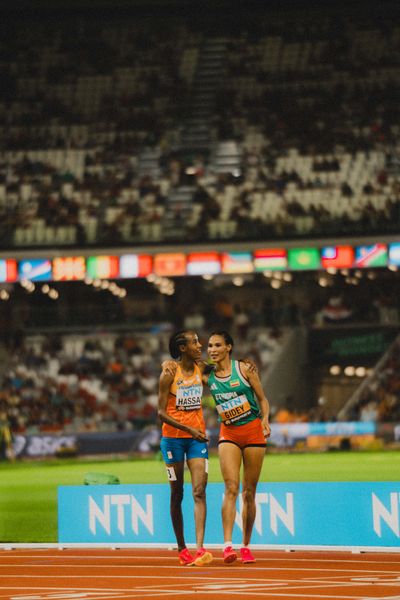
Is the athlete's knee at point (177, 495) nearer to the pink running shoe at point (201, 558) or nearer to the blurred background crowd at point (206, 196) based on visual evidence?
the pink running shoe at point (201, 558)

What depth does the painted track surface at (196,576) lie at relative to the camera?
8789mm

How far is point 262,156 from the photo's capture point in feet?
141

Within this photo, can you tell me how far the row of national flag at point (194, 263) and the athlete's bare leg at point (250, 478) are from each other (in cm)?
2733

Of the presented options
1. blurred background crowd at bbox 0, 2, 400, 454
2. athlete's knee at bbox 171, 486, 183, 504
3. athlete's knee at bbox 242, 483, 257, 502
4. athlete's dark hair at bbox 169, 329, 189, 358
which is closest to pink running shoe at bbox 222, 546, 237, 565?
athlete's knee at bbox 242, 483, 257, 502

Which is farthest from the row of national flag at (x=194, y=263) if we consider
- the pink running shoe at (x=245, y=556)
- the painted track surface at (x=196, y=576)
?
the pink running shoe at (x=245, y=556)

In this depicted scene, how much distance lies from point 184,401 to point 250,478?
908 mm

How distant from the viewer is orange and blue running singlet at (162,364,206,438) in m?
11.4

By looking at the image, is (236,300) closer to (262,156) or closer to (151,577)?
(262,156)

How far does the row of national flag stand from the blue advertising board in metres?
25.1

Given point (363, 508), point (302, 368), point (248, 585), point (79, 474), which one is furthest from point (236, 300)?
point (248, 585)

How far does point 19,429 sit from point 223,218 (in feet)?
30.0

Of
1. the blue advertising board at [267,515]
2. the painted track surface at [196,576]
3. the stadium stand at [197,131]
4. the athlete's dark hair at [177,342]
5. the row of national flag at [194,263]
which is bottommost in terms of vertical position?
the painted track surface at [196,576]

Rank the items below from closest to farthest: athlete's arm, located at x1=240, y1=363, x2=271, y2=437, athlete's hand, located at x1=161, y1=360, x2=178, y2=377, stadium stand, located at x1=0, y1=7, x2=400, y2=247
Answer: athlete's arm, located at x1=240, y1=363, x2=271, y2=437 → athlete's hand, located at x1=161, y1=360, x2=178, y2=377 → stadium stand, located at x1=0, y1=7, x2=400, y2=247

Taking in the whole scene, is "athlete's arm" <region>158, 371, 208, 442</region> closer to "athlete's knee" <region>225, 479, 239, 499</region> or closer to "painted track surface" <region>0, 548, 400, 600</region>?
"athlete's knee" <region>225, 479, 239, 499</region>
